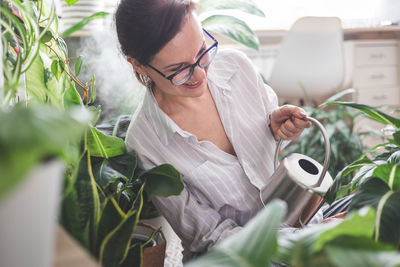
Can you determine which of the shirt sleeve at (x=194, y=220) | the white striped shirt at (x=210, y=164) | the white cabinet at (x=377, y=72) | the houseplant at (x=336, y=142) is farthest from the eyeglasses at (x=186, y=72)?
the white cabinet at (x=377, y=72)

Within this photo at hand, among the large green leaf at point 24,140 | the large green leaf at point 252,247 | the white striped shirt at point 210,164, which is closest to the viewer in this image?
the large green leaf at point 24,140

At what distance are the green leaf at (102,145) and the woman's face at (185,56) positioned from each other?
0.68ft

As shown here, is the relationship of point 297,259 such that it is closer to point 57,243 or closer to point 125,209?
point 57,243

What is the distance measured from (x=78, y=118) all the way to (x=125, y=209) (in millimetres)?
759

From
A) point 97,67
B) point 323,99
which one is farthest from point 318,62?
point 97,67

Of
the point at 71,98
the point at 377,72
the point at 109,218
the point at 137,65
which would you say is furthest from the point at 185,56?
the point at 377,72

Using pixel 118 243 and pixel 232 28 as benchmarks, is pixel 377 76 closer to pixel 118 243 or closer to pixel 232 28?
pixel 232 28

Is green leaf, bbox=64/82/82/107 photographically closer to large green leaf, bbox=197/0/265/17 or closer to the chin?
the chin

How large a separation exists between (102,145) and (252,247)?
0.68 meters

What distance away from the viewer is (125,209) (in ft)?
3.60

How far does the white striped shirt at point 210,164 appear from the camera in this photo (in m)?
1.16

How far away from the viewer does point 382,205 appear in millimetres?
677

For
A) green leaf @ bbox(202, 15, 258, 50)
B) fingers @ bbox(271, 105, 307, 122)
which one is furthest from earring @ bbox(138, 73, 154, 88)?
green leaf @ bbox(202, 15, 258, 50)

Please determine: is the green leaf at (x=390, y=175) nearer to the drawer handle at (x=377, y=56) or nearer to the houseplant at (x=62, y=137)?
the houseplant at (x=62, y=137)
